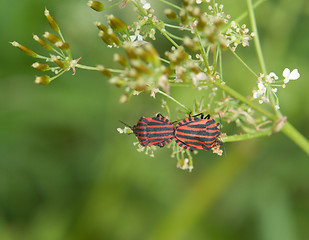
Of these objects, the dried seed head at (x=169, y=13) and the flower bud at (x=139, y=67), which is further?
the dried seed head at (x=169, y=13)

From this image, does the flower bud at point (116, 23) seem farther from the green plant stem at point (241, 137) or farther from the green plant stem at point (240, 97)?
the green plant stem at point (241, 137)

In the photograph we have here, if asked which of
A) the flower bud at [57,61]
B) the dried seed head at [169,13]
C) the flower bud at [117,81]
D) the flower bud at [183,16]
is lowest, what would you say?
the flower bud at [117,81]

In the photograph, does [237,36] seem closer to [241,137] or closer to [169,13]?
[169,13]

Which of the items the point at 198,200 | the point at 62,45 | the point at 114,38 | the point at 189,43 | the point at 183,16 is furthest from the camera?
the point at 198,200

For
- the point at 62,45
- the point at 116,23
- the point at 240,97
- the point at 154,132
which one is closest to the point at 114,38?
the point at 116,23

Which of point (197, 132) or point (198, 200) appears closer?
point (197, 132)

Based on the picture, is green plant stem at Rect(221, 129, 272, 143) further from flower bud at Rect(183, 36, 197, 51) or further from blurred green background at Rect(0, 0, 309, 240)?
blurred green background at Rect(0, 0, 309, 240)

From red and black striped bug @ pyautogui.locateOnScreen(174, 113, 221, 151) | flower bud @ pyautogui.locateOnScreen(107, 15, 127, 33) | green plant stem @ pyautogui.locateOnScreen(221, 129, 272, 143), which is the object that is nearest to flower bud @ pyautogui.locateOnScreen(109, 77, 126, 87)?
flower bud @ pyautogui.locateOnScreen(107, 15, 127, 33)

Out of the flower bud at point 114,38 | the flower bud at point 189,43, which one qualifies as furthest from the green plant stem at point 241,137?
the flower bud at point 114,38
